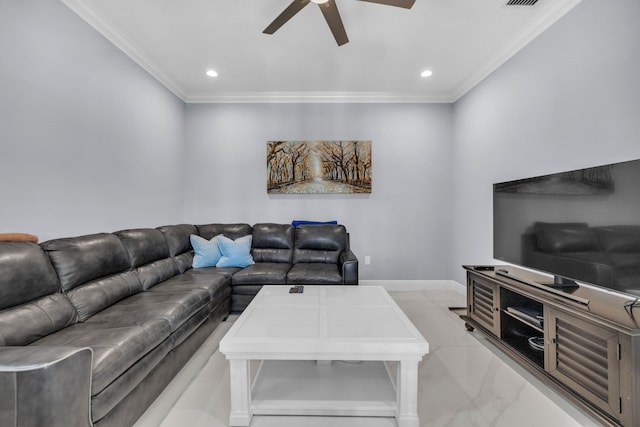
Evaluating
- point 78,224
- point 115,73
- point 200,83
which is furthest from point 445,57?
point 78,224

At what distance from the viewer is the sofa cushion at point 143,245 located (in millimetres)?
2318

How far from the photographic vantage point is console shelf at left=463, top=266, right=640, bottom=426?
129cm

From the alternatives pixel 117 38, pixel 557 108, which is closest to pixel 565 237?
pixel 557 108

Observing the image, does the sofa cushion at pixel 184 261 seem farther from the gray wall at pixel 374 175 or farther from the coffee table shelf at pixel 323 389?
the coffee table shelf at pixel 323 389

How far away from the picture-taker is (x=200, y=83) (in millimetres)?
3648

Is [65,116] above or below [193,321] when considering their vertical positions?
above

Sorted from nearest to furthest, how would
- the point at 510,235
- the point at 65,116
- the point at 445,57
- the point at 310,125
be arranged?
1. the point at 65,116
2. the point at 510,235
3. the point at 445,57
4. the point at 310,125

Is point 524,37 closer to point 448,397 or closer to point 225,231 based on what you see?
point 448,397

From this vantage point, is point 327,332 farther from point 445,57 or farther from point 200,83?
point 200,83

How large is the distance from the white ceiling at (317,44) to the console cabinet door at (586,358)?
236 centimetres

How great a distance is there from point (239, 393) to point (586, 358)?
6.22ft

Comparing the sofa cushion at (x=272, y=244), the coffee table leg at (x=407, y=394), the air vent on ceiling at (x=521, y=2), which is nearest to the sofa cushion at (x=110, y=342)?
the coffee table leg at (x=407, y=394)

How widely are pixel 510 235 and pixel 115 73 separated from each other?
3.99 metres

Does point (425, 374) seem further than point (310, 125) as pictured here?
No
